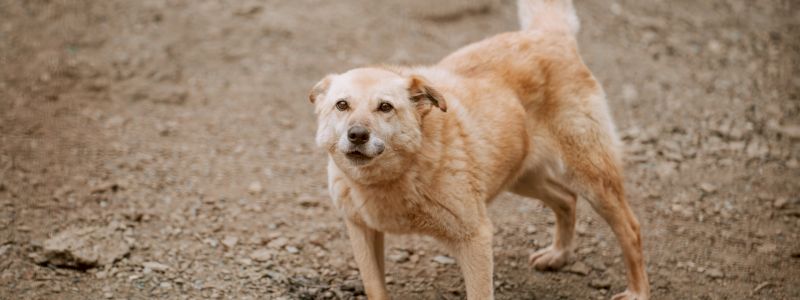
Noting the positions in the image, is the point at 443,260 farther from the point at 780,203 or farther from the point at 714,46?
the point at 714,46

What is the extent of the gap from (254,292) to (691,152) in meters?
4.39

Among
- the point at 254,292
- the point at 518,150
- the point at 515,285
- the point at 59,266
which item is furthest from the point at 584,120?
the point at 59,266

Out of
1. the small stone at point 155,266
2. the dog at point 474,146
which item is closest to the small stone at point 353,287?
the dog at point 474,146

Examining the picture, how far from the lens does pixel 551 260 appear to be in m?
5.62

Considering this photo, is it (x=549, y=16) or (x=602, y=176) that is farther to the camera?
(x=549, y=16)

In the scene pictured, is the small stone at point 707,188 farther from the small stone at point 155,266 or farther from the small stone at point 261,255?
the small stone at point 155,266

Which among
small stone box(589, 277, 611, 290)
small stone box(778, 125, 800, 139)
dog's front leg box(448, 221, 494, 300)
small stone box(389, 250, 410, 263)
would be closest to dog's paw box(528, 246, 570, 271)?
small stone box(589, 277, 611, 290)

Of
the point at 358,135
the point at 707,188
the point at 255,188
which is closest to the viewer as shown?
the point at 358,135

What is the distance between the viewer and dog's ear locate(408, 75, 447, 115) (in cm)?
418

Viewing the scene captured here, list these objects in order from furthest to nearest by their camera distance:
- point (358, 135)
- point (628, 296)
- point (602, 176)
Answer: point (628, 296) < point (602, 176) < point (358, 135)

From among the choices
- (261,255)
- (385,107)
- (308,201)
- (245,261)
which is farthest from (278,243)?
(385,107)

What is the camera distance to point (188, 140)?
6.94 m

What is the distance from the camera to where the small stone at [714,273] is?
5523 mm

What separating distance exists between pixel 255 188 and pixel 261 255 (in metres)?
0.98
